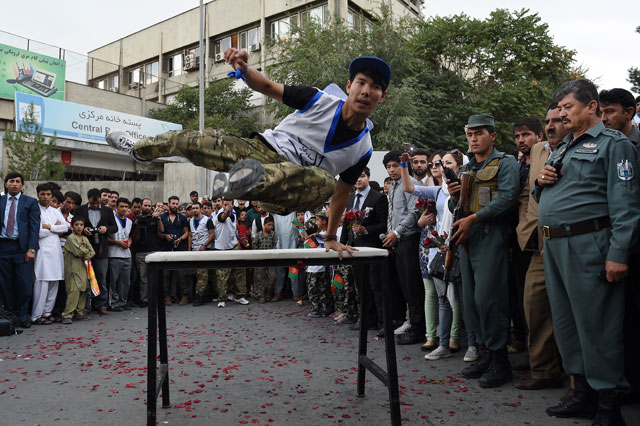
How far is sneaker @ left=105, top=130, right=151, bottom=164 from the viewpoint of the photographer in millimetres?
2941

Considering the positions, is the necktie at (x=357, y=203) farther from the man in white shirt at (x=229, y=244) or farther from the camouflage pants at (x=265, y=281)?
the man in white shirt at (x=229, y=244)

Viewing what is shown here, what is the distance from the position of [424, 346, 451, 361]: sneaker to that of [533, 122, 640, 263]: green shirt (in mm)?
1991

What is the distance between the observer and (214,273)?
29.3 ft

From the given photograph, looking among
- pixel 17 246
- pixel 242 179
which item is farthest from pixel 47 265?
pixel 242 179

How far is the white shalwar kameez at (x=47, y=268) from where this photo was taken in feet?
22.8

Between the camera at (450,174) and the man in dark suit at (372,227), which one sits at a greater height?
the camera at (450,174)

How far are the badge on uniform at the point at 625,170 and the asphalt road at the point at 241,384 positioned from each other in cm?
160

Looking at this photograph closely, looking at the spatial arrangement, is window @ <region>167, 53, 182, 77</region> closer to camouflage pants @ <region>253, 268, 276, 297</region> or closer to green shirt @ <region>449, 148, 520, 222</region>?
camouflage pants @ <region>253, 268, 276, 297</region>

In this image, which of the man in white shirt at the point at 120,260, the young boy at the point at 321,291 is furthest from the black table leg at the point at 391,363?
the man in white shirt at the point at 120,260

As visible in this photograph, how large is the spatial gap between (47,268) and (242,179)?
5938 mm

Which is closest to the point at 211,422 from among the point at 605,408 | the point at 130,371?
the point at 130,371

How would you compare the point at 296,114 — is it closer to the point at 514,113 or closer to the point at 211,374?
the point at 211,374

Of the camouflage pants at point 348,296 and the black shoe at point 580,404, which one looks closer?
the black shoe at point 580,404

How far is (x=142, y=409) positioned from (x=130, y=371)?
1074mm
